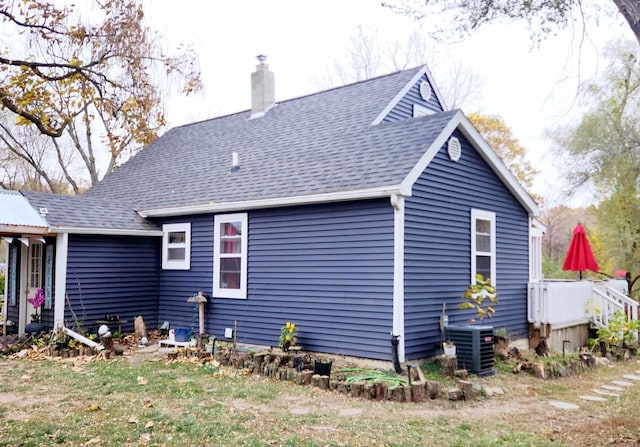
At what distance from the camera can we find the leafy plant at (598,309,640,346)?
38.5ft

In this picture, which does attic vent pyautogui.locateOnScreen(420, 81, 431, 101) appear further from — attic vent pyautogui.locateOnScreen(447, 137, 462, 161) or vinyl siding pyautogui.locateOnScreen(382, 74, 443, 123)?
attic vent pyautogui.locateOnScreen(447, 137, 462, 161)

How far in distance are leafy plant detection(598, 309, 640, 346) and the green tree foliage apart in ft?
33.1

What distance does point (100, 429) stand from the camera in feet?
18.4

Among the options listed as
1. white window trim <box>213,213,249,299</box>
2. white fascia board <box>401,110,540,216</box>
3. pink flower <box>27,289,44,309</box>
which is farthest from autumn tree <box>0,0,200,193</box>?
white fascia board <box>401,110,540,216</box>

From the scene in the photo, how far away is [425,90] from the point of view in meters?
13.6

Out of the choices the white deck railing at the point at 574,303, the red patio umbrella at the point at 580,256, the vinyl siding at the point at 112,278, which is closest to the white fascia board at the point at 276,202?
the vinyl siding at the point at 112,278

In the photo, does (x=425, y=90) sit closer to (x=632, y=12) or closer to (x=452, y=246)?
(x=452, y=246)

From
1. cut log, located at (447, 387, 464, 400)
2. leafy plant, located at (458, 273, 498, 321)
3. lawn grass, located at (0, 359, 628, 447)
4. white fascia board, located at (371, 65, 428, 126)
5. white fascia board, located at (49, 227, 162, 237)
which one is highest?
white fascia board, located at (371, 65, 428, 126)

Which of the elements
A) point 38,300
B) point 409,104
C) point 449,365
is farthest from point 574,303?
point 38,300

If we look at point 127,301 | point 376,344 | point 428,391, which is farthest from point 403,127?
point 127,301

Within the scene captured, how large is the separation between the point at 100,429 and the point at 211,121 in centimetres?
1290

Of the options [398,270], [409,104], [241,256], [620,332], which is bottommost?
[620,332]

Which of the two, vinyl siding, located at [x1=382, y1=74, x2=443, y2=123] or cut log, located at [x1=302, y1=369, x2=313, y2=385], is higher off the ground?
vinyl siding, located at [x1=382, y1=74, x2=443, y2=123]

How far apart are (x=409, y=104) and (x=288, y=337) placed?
20.7 ft
